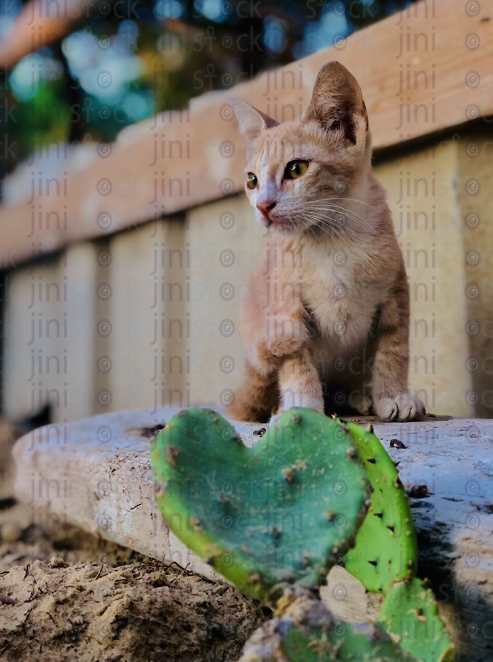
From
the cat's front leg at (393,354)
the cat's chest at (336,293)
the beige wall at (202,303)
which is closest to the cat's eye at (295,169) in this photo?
the cat's chest at (336,293)

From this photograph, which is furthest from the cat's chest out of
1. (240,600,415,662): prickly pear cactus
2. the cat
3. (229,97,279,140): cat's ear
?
(240,600,415,662): prickly pear cactus

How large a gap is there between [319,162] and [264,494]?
1.07m

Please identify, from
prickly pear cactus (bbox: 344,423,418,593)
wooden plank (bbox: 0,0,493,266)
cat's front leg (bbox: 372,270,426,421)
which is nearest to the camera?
prickly pear cactus (bbox: 344,423,418,593)

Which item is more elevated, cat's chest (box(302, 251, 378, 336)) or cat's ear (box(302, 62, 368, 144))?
cat's ear (box(302, 62, 368, 144))

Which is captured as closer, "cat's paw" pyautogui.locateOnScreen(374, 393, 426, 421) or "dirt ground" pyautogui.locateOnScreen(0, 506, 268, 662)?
"dirt ground" pyautogui.locateOnScreen(0, 506, 268, 662)

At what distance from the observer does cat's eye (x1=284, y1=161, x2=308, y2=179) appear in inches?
68.8

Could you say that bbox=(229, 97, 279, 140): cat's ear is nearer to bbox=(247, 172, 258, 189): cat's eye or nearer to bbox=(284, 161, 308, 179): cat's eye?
bbox=(247, 172, 258, 189): cat's eye

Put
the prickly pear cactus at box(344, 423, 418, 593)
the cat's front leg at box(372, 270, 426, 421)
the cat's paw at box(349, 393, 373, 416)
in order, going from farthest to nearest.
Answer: the cat's paw at box(349, 393, 373, 416)
the cat's front leg at box(372, 270, 426, 421)
the prickly pear cactus at box(344, 423, 418, 593)

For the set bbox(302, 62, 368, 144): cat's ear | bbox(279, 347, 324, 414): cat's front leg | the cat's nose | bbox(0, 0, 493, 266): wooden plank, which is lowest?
bbox(279, 347, 324, 414): cat's front leg

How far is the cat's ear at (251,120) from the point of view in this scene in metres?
2.02

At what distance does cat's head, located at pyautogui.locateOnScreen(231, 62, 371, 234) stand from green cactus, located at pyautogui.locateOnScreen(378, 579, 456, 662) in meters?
1.05

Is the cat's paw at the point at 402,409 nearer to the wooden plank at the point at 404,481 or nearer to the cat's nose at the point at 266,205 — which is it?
the wooden plank at the point at 404,481

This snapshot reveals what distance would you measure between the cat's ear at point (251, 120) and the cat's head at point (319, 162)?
187 millimetres

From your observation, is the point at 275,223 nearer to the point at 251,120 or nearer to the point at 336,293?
the point at 336,293
